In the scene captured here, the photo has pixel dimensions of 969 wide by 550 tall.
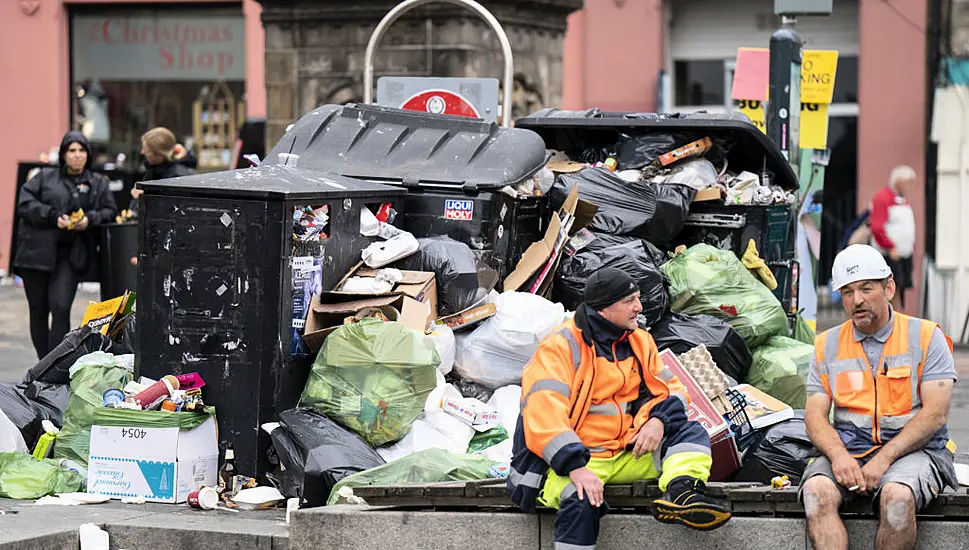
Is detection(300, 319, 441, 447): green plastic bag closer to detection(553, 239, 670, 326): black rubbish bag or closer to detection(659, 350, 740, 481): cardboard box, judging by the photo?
detection(659, 350, 740, 481): cardboard box

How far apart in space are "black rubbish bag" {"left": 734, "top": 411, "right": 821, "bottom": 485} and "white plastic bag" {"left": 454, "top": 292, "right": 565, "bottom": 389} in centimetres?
115

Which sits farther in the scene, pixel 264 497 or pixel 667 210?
pixel 667 210

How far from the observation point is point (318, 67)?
13.3 metres

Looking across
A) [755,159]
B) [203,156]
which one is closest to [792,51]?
[755,159]

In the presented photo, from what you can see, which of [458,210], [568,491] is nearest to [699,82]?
[458,210]

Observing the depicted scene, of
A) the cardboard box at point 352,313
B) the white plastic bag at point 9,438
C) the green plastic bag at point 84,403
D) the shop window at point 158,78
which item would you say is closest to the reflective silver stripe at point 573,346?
the cardboard box at point 352,313

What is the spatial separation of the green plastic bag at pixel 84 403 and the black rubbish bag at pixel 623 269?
2.22 metres

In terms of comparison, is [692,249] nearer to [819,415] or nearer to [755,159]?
[755,159]

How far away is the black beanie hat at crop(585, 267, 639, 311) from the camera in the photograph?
5.43m

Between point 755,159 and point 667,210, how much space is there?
102cm

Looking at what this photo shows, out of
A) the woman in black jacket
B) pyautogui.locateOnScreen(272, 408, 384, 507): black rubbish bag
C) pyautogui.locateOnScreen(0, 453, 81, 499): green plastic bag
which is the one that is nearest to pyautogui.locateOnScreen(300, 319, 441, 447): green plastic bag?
pyautogui.locateOnScreen(272, 408, 384, 507): black rubbish bag

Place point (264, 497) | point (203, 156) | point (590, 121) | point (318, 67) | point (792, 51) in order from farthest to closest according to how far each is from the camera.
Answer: point (203, 156), point (318, 67), point (792, 51), point (590, 121), point (264, 497)

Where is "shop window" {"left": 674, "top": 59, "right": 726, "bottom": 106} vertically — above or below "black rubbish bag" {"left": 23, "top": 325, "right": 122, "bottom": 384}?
above

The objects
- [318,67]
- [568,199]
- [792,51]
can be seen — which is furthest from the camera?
[318,67]
